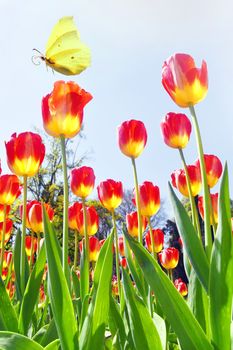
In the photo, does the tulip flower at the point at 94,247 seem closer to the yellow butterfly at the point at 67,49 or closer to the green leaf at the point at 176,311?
the yellow butterfly at the point at 67,49

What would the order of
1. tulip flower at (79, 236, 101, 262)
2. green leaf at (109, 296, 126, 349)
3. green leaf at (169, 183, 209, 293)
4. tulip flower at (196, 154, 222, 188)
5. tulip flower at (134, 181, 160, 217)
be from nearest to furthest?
green leaf at (169, 183, 209, 293), green leaf at (109, 296, 126, 349), tulip flower at (196, 154, 222, 188), tulip flower at (134, 181, 160, 217), tulip flower at (79, 236, 101, 262)

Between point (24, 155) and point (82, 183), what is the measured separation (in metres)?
0.62

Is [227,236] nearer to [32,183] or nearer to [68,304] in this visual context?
[68,304]

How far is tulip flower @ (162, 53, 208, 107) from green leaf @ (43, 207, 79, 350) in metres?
0.51

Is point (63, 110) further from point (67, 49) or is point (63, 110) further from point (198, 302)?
point (67, 49)

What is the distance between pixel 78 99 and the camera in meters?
1.15

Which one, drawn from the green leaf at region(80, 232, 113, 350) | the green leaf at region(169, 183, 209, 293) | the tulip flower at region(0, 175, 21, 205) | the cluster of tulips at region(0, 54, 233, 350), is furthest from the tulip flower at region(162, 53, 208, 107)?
the tulip flower at region(0, 175, 21, 205)

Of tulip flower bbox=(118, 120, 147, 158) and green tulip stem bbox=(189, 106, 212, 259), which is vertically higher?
tulip flower bbox=(118, 120, 147, 158)

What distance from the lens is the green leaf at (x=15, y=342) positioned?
805 millimetres

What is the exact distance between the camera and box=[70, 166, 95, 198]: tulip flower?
1945mm

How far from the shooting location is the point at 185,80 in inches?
42.7

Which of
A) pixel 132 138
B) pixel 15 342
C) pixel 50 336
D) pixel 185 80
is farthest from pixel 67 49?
pixel 15 342

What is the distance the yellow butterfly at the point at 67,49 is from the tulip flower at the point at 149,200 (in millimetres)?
685

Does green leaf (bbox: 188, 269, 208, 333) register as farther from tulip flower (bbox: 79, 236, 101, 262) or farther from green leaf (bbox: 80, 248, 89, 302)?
tulip flower (bbox: 79, 236, 101, 262)
